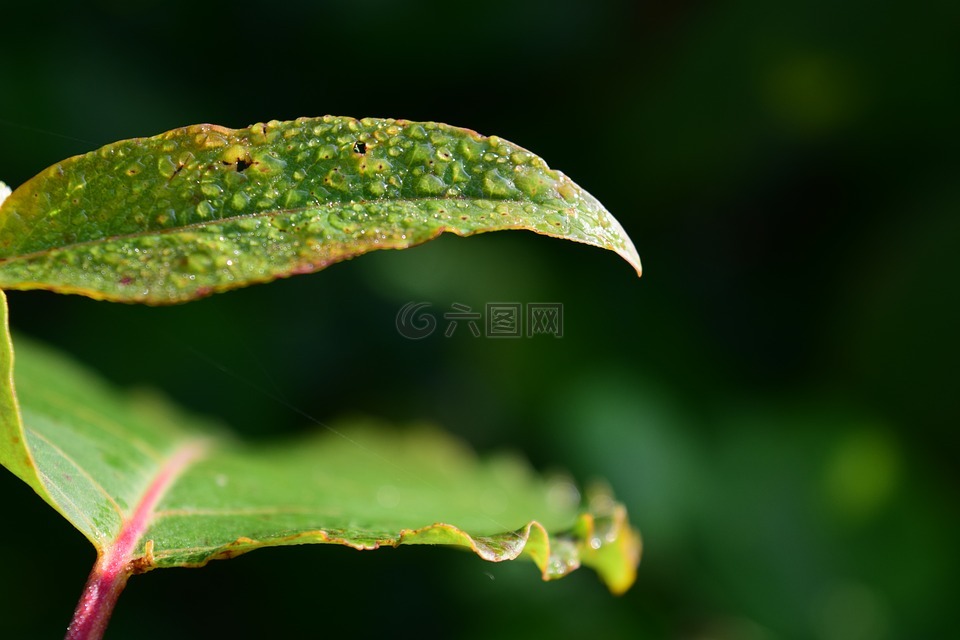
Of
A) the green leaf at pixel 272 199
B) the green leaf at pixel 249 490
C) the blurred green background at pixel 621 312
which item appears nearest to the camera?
the green leaf at pixel 272 199

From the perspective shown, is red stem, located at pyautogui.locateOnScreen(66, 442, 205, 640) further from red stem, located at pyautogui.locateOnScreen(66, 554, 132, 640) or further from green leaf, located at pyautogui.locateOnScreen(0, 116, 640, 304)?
green leaf, located at pyautogui.locateOnScreen(0, 116, 640, 304)

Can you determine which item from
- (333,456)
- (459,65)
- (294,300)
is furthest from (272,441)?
(459,65)

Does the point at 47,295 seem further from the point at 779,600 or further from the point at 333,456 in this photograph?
the point at 779,600

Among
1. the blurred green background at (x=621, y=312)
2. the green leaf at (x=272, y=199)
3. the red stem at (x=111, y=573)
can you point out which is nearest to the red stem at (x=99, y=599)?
the red stem at (x=111, y=573)

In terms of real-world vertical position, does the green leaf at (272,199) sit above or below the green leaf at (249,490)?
above

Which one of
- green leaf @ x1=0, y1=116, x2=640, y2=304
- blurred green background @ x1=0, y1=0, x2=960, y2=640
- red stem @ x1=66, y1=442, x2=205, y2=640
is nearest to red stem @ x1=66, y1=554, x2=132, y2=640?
red stem @ x1=66, y1=442, x2=205, y2=640

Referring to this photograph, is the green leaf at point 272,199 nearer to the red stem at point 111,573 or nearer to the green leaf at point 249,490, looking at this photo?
the green leaf at point 249,490

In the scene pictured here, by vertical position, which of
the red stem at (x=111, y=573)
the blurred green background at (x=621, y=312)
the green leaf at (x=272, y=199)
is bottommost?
the blurred green background at (x=621, y=312)
